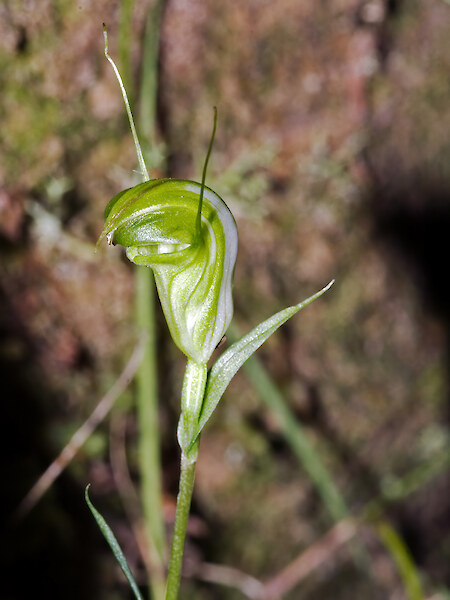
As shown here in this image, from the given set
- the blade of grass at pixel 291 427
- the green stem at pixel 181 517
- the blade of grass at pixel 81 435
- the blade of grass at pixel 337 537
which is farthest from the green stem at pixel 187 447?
the blade of grass at pixel 337 537

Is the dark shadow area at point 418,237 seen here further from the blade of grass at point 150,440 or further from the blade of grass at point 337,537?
the blade of grass at point 150,440

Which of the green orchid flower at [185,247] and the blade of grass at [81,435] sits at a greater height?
the green orchid flower at [185,247]

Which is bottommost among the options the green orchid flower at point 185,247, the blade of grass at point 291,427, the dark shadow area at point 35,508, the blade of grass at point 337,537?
the blade of grass at point 337,537

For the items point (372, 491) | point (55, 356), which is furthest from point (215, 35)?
point (372, 491)

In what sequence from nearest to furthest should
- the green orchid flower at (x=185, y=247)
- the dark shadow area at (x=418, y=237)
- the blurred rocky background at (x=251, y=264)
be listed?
the green orchid flower at (x=185, y=247) → the blurred rocky background at (x=251, y=264) → the dark shadow area at (x=418, y=237)

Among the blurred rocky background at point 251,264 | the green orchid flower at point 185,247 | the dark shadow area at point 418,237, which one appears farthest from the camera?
the dark shadow area at point 418,237

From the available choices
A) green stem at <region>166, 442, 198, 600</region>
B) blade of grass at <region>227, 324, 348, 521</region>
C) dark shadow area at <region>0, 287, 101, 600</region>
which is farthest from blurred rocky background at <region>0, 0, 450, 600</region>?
green stem at <region>166, 442, 198, 600</region>

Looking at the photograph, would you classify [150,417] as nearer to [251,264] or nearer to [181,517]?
[251,264]
